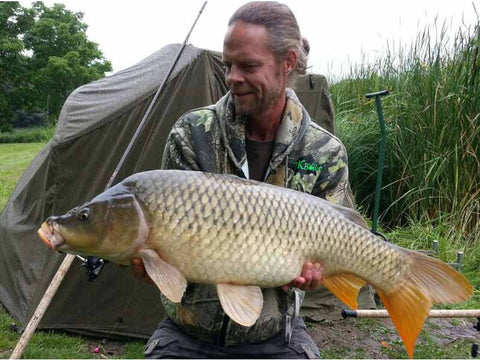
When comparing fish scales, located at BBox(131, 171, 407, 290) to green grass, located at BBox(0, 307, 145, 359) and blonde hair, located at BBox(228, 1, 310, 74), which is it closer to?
blonde hair, located at BBox(228, 1, 310, 74)

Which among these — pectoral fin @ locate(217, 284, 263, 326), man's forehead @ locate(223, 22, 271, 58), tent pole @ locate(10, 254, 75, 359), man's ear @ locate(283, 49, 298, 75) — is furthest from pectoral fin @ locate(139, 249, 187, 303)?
tent pole @ locate(10, 254, 75, 359)

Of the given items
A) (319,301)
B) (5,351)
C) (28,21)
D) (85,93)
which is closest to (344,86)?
(319,301)

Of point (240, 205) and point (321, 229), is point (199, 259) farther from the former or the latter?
point (321, 229)

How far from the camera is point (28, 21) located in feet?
118

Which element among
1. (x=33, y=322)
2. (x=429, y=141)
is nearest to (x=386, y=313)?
(x=33, y=322)

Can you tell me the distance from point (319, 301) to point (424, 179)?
1647 mm

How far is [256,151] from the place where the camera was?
6.93ft

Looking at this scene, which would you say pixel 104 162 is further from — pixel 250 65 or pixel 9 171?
pixel 9 171

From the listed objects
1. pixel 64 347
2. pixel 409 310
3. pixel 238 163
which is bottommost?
pixel 64 347

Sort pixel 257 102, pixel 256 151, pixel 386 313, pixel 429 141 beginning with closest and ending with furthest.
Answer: pixel 257 102 < pixel 256 151 < pixel 386 313 < pixel 429 141

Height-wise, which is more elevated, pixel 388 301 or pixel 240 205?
pixel 240 205

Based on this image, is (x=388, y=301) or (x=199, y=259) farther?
(x=388, y=301)

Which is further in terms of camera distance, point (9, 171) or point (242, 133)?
point (9, 171)

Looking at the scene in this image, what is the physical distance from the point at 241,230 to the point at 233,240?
38mm
